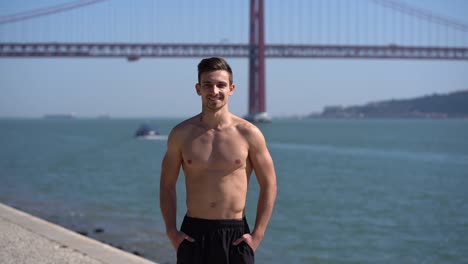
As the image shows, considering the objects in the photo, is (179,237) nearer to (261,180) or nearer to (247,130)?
(261,180)

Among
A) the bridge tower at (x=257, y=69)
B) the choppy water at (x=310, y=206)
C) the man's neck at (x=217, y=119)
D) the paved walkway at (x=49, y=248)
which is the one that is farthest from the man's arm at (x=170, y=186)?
the bridge tower at (x=257, y=69)

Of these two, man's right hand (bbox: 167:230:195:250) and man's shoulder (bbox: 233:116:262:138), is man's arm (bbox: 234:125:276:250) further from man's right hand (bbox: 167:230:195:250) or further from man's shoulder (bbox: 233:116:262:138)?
man's right hand (bbox: 167:230:195:250)

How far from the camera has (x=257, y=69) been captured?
64.7 meters

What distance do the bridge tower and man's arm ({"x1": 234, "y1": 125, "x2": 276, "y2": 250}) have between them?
59772 millimetres

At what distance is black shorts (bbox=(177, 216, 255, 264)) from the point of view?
300 cm

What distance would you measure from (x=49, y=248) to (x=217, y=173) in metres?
3.81

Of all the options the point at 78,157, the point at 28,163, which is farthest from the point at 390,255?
the point at 78,157

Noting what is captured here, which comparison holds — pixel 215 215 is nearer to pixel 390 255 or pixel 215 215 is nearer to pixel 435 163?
pixel 390 255

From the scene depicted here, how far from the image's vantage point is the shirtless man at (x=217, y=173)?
300 centimetres

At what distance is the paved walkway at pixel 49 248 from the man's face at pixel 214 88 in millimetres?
3032

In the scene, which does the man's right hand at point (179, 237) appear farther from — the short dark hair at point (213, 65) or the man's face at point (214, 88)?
the short dark hair at point (213, 65)

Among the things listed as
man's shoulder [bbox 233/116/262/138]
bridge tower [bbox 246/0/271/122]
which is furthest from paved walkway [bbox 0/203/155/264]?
bridge tower [bbox 246/0/271/122]

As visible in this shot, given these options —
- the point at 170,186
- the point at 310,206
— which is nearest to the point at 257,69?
the point at 310,206

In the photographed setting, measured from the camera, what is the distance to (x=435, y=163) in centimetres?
3353
